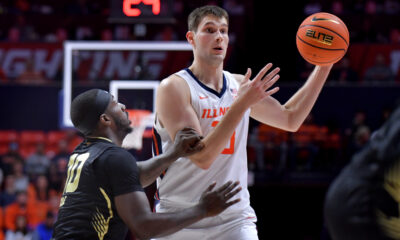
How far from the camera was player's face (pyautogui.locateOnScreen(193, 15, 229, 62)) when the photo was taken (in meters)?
A: 4.16

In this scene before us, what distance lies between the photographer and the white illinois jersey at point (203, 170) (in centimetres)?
395

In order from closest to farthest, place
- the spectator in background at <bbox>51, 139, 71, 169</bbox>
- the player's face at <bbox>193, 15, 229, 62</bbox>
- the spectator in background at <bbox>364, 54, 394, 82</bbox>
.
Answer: the player's face at <bbox>193, 15, 229, 62</bbox> < the spectator in background at <bbox>51, 139, 71, 169</bbox> < the spectator in background at <bbox>364, 54, 394, 82</bbox>

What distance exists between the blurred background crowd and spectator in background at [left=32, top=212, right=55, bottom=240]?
0.02m

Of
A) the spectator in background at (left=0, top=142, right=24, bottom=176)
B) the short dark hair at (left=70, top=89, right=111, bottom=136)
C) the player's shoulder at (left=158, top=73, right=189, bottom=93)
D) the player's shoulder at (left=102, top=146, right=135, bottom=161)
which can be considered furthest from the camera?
the spectator in background at (left=0, top=142, right=24, bottom=176)

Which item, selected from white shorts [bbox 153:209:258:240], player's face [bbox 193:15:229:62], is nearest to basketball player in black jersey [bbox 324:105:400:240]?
white shorts [bbox 153:209:258:240]

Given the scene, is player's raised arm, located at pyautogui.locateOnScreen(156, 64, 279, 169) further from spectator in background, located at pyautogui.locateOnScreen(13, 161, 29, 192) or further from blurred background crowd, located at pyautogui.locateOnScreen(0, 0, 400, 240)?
spectator in background, located at pyautogui.locateOnScreen(13, 161, 29, 192)

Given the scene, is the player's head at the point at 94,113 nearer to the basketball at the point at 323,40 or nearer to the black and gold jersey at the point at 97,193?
the black and gold jersey at the point at 97,193

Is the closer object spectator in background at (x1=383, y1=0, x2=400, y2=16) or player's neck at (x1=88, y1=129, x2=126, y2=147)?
player's neck at (x1=88, y1=129, x2=126, y2=147)

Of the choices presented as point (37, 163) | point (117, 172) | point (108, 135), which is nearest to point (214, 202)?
point (117, 172)

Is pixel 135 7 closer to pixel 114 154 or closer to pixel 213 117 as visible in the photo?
pixel 213 117

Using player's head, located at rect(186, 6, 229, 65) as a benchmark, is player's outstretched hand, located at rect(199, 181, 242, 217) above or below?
below

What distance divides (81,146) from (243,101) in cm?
105

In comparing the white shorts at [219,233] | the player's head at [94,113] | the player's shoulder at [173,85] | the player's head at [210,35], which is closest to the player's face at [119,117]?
the player's head at [94,113]

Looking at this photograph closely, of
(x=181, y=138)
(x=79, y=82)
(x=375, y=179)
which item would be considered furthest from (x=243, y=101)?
(x=79, y=82)
